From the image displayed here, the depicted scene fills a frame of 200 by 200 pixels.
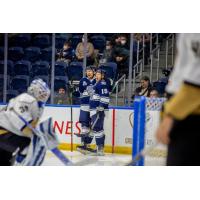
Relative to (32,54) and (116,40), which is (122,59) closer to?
(116,40)

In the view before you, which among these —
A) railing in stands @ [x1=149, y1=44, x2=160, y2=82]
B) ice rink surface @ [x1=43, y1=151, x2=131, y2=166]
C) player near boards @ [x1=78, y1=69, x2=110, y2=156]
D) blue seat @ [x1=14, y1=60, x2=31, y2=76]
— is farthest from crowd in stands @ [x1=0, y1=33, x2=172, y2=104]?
ice rink surface @ [x1=43, y1=151, x2=131, y2=166]

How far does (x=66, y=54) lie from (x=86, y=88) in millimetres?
372

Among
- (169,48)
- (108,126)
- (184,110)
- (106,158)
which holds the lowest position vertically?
(106,158)

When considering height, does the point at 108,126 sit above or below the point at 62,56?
below

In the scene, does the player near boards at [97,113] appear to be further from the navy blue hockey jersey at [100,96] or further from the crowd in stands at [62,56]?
the crowd in stands at [62,56]

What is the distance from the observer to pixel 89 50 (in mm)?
5664

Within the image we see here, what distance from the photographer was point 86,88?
5.58 m

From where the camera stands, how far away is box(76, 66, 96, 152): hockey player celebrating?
18.2ft

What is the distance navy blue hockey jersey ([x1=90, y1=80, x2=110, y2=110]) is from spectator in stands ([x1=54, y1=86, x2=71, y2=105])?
257 mm

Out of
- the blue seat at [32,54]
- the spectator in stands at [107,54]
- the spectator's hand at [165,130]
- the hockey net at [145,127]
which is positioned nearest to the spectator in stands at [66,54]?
the blue seat at [32,54]

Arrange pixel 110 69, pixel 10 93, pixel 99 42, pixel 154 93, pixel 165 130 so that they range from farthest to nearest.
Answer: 1. pixel 110 69
2. pixel 99 42
3. pixel 10 93
4. pixel 154 93
5. pixel 165 130

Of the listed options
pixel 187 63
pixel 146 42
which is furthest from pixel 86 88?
pixel 187 63

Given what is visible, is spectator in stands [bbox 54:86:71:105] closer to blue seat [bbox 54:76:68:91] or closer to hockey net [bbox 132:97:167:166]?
blue seat [bbox 54:76:68:91]
